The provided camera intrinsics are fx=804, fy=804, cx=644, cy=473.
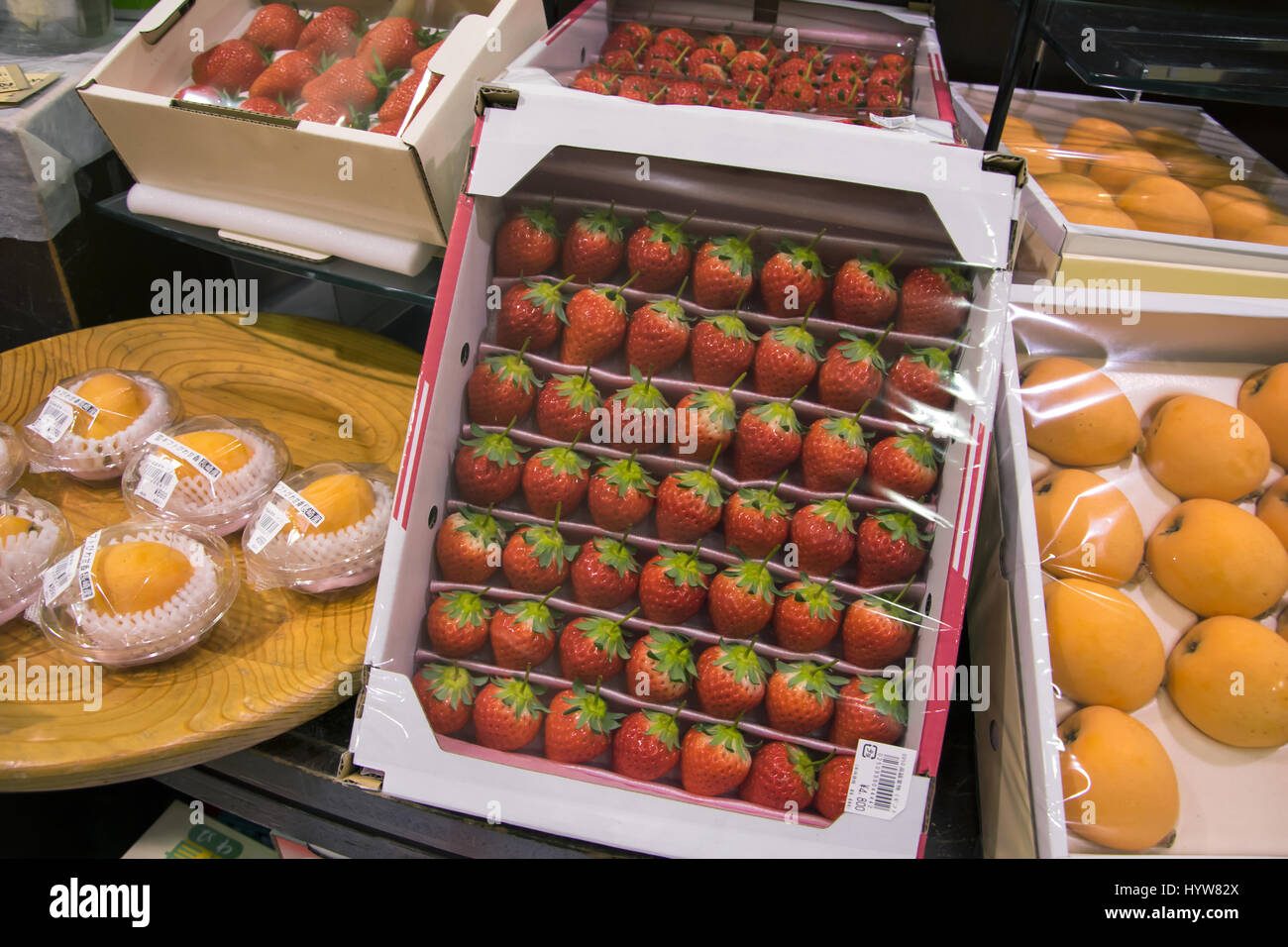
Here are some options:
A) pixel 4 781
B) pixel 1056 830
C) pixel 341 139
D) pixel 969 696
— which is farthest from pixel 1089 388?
pixel 4 781

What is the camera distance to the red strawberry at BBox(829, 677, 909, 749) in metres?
1.02

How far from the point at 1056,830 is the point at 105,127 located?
1922 mm

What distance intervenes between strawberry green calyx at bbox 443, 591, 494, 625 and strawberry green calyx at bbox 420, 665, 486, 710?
6 cm

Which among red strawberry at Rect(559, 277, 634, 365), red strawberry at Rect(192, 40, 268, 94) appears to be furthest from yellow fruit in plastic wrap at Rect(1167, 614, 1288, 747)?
red strawberry at Rect(192, 40, 268, 94)

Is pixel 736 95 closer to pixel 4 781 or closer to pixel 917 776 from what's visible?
pixel 917 776

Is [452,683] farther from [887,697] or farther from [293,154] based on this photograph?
[293,154]

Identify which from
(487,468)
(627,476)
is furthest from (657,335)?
(487,468)

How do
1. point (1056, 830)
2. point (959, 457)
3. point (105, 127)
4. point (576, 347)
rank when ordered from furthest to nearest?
point (105, 127) → point (576, 347) → point (959, 457) → point (1056, 830)

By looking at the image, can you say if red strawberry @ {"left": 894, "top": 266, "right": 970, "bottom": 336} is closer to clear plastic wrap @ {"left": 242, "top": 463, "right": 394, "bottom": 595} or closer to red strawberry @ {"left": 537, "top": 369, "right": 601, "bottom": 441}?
red strawberry @ {"left": 537, "top": 369, "right": 601, "bottom": 441}

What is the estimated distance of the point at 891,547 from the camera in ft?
3.51

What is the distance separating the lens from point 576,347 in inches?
46.4

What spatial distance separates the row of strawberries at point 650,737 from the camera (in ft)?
3.33

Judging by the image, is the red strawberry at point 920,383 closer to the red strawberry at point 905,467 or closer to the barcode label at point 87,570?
the red strawberry at point 905,467

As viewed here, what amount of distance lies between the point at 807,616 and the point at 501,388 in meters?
0.54
